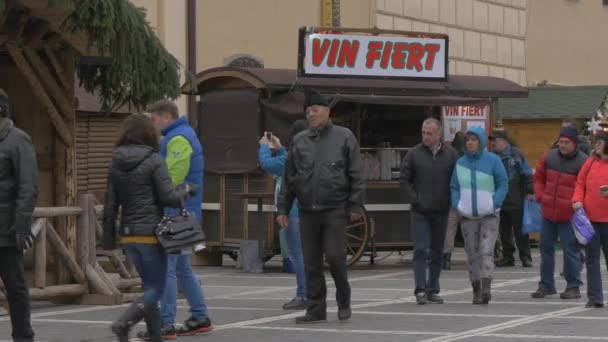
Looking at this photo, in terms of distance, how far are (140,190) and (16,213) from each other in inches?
32.8

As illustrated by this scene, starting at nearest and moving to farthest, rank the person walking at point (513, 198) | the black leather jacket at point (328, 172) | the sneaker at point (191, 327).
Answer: the sneaker at point (191, 327) → the black leather jacket at point (328, 172) → the person walking at point (513, 198)

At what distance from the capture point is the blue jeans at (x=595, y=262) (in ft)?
46.9

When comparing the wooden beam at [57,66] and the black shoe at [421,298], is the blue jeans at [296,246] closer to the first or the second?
the black shoe at [421,298]

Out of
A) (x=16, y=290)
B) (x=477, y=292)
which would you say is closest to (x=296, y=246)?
(x=477, y=292)

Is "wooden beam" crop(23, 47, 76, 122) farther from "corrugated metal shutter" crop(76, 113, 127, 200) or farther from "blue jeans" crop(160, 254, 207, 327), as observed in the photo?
"corrugated metal shutter" crop(76, 113, 127, 200)

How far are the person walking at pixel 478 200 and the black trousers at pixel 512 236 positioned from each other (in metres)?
5.47

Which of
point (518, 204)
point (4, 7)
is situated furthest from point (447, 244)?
point (4, 7)

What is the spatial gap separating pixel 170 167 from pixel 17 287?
1.68 metres

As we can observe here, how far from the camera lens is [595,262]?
14.5 meters

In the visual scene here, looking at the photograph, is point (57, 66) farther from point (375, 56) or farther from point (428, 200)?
point (375, 56)

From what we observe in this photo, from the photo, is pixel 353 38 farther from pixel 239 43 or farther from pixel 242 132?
pixel 239 43

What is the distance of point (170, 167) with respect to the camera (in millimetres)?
12031

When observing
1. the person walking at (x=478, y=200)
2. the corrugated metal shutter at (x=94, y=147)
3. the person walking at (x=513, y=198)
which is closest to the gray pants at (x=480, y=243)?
the person walking at (x=478, y=200)

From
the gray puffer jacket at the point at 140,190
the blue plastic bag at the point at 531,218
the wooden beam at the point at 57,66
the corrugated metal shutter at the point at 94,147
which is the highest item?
the wooden beam at the point at 57,66
